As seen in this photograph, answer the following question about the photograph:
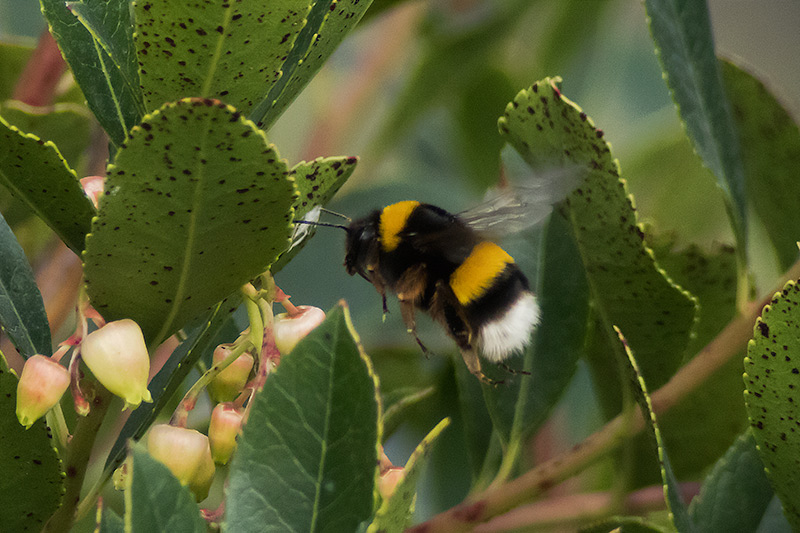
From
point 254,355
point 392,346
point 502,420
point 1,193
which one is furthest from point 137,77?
point 392,346

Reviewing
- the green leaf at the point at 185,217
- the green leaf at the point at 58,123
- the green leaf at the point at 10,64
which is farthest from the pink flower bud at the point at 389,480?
the green leaf at the point at 10,64

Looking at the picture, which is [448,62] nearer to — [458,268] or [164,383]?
[458,268]

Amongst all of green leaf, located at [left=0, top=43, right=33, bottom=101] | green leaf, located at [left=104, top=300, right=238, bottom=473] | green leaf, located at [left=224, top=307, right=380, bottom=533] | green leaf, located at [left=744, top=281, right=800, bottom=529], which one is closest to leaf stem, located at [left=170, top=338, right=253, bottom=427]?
green leaf, located at [left=104, top=300, right=238, bottom=473]

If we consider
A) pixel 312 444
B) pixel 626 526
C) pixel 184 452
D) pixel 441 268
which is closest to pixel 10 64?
pixel 441 268

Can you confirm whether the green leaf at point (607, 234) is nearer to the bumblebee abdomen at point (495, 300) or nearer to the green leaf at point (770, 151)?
the bumblebee abdomen at point (495, 300)

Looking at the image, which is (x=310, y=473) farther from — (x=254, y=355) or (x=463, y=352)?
(x=463, y=352)
